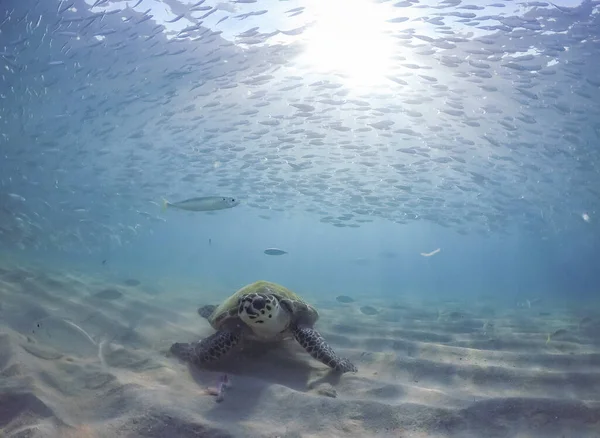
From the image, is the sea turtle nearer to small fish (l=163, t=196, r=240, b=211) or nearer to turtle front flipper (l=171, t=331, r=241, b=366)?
turtle front flipper (l=171, t=331, r=241, b=366)

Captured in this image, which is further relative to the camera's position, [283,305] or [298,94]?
[298,94]

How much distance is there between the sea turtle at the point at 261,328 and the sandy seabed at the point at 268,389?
203 millimetres

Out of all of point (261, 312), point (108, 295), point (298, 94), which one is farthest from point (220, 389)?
point (298, 94)

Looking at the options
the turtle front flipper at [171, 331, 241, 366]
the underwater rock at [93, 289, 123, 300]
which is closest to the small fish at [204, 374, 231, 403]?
A: the turtle front flipper at [171, 331, 241, 366]

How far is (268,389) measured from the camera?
391 cm

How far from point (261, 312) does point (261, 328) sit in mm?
511

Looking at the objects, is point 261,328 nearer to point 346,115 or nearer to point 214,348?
point 214,348

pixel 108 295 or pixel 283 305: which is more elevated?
pixel 283 305

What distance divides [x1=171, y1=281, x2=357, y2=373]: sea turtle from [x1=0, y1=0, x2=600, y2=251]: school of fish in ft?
29.6

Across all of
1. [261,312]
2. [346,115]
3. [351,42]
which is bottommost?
[346,115]

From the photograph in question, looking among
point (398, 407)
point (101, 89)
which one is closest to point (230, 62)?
point (101, 89)

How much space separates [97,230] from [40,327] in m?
28.7

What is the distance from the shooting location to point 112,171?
37156 mm

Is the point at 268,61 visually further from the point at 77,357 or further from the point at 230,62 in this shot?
the point at 77,357
